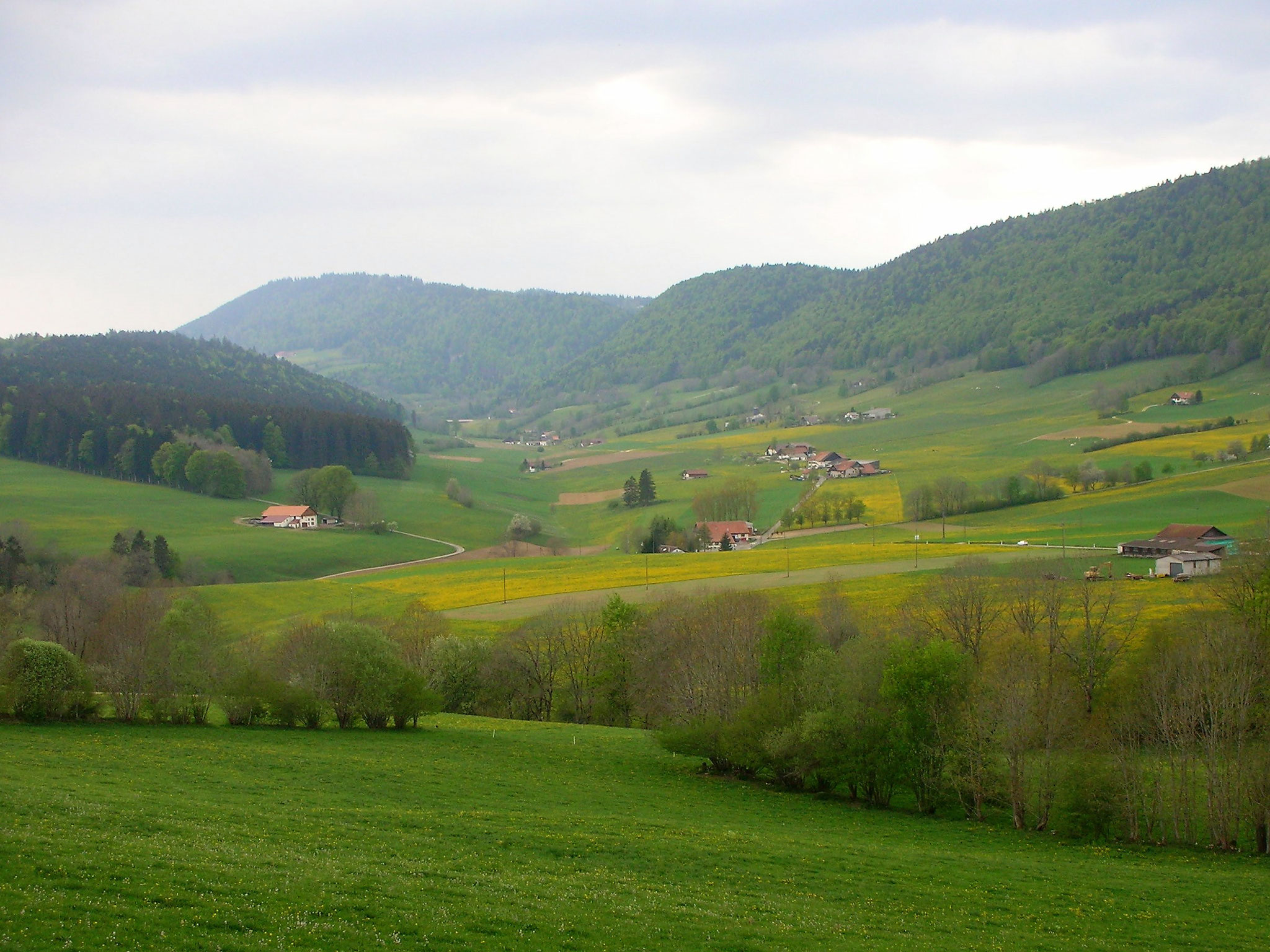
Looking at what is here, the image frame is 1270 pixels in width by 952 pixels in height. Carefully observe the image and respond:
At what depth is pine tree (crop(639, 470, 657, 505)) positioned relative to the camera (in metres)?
125

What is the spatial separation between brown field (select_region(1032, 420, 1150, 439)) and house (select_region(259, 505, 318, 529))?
96.8 metres

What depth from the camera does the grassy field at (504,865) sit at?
1354 cm

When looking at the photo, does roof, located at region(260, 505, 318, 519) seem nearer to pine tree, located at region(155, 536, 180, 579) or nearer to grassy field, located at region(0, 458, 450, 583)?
grassy field, located at region(0, 458, 450, 583)

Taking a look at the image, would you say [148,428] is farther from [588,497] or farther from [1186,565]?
[1186,565]

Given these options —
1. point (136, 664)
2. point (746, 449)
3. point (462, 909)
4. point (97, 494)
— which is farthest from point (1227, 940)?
point (746, 449)

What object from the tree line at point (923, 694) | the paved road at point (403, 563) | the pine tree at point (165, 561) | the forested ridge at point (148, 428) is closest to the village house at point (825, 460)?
the paved road at point (403, 563)

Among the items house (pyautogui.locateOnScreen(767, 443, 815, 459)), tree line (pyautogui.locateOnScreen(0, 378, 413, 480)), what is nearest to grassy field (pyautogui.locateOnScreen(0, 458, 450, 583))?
tree line (pyautogui.locateOnScreen(0, 378, 413, 480))

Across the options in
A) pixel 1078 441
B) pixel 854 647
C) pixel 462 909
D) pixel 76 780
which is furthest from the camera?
pixel 1078 441

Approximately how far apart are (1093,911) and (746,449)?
14792cm

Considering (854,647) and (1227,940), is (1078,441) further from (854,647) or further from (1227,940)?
(1227,940)

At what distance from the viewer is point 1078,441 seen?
12925cm

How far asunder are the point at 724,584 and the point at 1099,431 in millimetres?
88547

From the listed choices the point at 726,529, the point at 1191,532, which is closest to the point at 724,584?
the point at 726,529

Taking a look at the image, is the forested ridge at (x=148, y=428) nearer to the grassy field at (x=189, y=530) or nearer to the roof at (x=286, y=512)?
the grassy field at (x=189, y=530)
